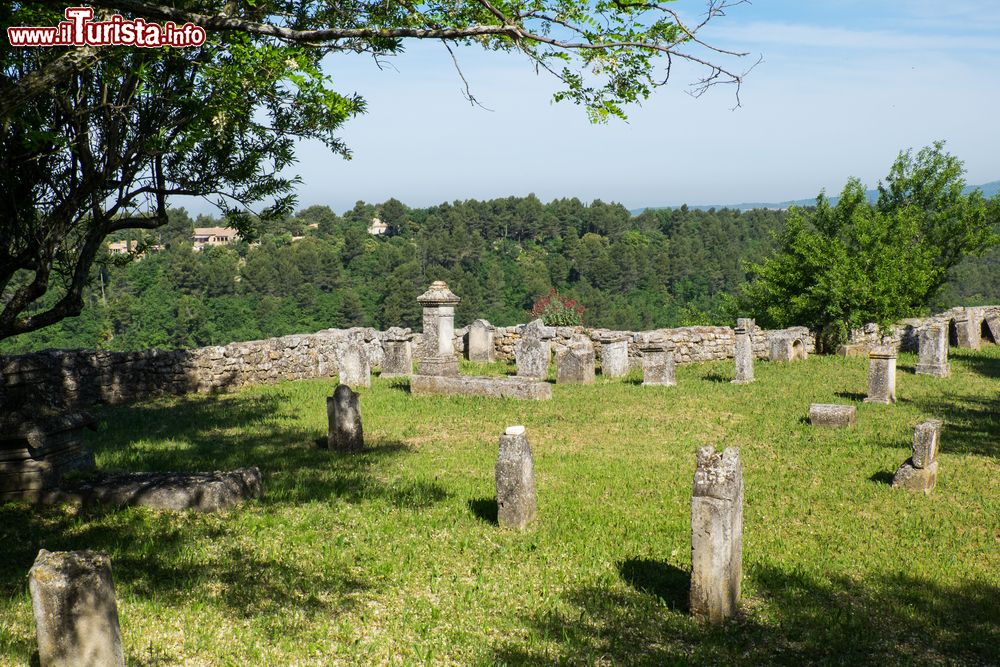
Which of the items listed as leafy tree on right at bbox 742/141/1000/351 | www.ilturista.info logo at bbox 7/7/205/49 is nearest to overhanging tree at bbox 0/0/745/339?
www.ilturista.info logo at bbox 7/7/205/49

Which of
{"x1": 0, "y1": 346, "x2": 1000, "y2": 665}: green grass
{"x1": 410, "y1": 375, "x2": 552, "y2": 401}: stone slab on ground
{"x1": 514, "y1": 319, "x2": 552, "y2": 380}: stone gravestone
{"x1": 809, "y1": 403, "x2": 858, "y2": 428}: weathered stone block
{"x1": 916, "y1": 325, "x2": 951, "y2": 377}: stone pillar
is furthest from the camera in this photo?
{"x1": 916, "y1": 325, "x2": 951, "y2": 377}: stone pillar

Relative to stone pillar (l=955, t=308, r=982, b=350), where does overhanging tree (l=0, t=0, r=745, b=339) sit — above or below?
above

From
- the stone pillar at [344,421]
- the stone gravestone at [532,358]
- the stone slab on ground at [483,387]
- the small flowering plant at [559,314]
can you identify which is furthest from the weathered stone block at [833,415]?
the small flowering plant at [559,314]

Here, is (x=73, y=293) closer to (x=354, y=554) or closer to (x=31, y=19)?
A: (x=31, y=19)

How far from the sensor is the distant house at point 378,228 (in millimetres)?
97250

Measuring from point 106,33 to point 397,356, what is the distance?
13.2 metres

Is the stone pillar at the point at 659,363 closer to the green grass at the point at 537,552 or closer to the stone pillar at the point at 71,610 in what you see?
the green grass at the point at 537,552

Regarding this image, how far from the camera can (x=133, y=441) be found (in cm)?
1305

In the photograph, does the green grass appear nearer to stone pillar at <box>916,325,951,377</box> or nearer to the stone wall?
the stone wall

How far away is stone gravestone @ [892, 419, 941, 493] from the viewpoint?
1049cm

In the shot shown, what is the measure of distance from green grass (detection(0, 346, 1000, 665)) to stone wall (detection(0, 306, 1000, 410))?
371cm

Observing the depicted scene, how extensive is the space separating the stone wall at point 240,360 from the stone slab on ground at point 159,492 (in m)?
5.35

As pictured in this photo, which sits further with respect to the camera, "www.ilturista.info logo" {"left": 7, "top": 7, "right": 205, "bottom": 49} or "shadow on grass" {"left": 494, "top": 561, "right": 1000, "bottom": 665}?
"www.ilturista.info logo" {"left": 7, "top": 7, "right": 205, "bottom": 49}

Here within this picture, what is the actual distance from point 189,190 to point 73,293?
8.13ft
